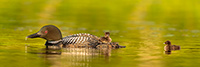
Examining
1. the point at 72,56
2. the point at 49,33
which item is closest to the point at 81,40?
the point at 49,33

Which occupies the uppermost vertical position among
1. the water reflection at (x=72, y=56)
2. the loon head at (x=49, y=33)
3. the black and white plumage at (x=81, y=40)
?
the loon head at (x=49, y=33)

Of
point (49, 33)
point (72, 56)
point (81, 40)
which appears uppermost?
point (49, 33)

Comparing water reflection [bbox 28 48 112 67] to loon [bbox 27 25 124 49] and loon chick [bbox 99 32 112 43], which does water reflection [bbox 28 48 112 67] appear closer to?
loon chick [bbox 99 32 112 43]

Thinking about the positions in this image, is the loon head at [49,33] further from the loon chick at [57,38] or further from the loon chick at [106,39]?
the loon chick at [106,39]

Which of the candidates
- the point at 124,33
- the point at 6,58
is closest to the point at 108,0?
the point at 124,33

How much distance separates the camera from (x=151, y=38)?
64.9ft

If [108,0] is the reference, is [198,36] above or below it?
below

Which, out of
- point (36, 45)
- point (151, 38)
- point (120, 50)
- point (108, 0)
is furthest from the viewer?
point (108, 0)

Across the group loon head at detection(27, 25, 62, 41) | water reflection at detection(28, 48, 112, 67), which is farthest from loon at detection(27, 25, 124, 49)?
water reflection at detection(28, 48, 112, 67)

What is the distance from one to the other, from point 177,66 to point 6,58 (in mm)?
4336

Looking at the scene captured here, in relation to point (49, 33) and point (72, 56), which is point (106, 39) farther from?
point (72, 56)

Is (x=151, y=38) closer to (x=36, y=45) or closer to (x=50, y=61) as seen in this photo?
(x=36, y=45)

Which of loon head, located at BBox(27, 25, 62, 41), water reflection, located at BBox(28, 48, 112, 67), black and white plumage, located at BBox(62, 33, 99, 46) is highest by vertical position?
loon head, located at BBox(27, 25, 62, 41)

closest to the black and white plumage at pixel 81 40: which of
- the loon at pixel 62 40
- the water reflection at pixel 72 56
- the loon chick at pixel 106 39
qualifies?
the loon at pixel 62 40
